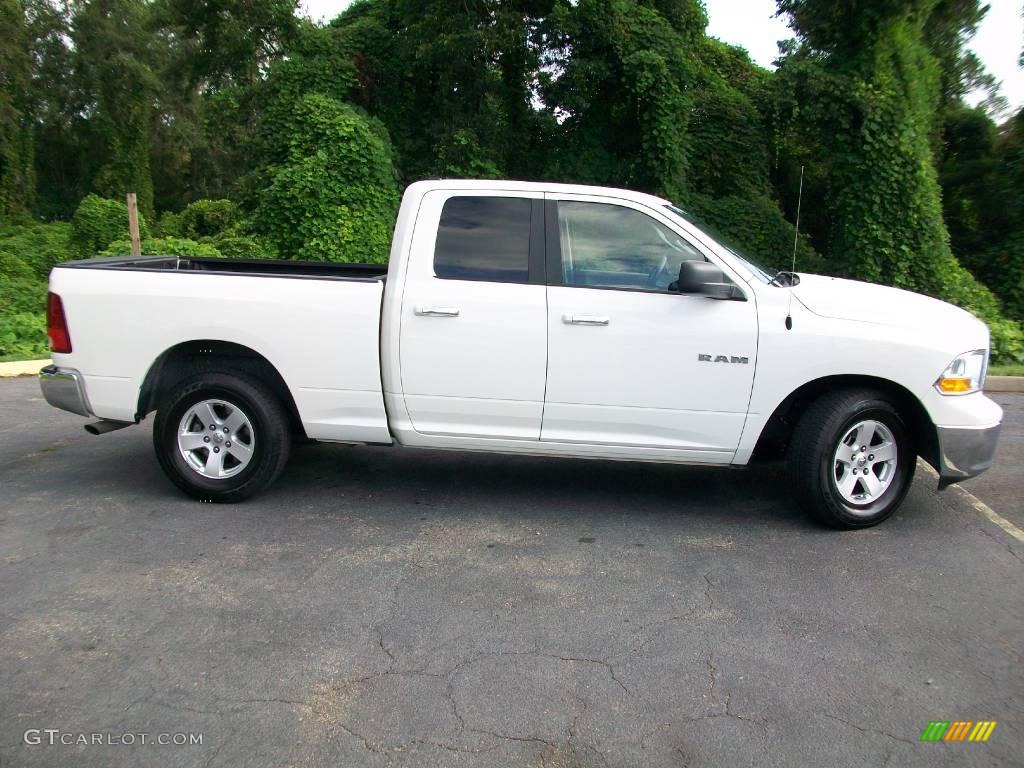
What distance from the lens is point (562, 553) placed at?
477 centimetres

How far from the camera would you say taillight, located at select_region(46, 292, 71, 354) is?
211 inches

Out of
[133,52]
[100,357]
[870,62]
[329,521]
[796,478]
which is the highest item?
[133,52]

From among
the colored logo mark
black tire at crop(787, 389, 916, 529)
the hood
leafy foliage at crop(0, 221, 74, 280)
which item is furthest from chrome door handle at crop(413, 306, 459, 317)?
leafy foliage at crop(0, 221, 74, 280)

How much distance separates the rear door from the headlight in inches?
91.4

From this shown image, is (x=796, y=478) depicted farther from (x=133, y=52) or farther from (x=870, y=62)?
(x=133, y=52)

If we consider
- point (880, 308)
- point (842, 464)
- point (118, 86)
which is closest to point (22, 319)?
point (842, 464)

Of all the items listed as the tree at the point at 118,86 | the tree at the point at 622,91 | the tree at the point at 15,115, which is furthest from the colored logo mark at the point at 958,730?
the tree at the point at 118,86

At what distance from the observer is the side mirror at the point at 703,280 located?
4.82 m

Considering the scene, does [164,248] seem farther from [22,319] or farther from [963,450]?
[963,450]

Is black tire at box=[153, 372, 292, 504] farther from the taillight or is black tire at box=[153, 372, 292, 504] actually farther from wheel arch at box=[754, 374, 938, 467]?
wheel arch at box=[754, 374, 938, 467]

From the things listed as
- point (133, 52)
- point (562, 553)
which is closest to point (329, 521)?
point (562, 553)

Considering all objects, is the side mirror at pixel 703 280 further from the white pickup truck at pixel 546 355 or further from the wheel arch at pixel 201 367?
the wheel arch at pixel 201 367

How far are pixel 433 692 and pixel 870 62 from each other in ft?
38.4

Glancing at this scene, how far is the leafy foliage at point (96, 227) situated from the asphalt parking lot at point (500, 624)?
53.2 ft
